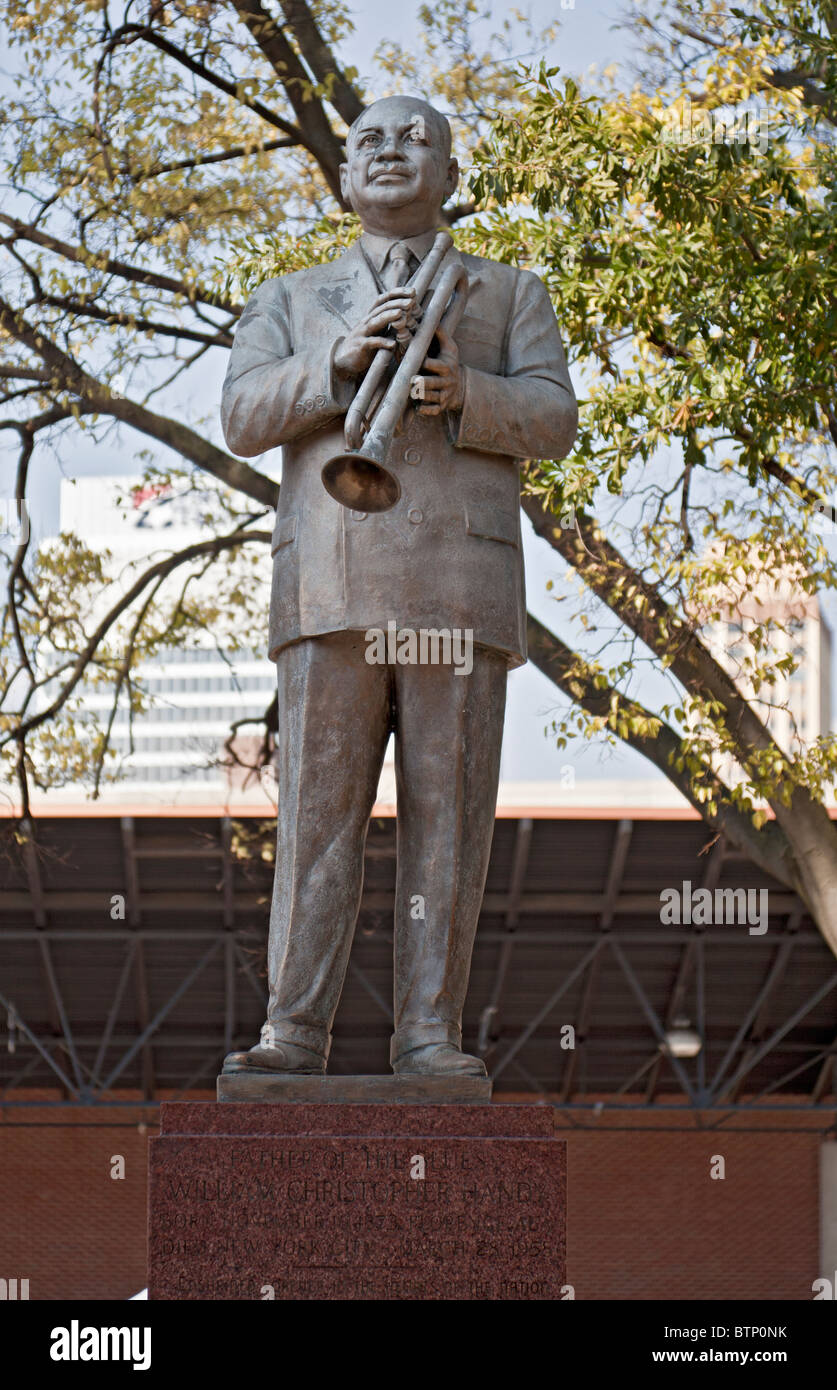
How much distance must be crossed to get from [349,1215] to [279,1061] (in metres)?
0.46

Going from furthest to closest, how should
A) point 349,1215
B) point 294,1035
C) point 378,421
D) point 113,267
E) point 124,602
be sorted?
point 124,602 < point 113,267 < point 294,1035 < point 378,421 < point 349,1215

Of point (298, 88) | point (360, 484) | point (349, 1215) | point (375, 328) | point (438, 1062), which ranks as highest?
point (298, 88)

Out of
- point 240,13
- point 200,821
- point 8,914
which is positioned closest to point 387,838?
point 200,821

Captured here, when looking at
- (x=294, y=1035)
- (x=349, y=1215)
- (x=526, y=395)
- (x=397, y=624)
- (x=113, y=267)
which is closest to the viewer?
(x=349, y=1215)

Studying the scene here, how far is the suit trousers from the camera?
4.77m

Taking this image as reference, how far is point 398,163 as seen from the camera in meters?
4.97

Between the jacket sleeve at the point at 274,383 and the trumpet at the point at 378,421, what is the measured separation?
4.2 inches

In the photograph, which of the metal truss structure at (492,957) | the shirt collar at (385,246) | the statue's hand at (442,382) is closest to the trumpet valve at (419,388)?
the statue's hand at (442,382)

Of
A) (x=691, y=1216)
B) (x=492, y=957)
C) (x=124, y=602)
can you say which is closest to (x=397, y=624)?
(x=124, y=602)

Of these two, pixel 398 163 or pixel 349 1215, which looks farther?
pixel 398 163

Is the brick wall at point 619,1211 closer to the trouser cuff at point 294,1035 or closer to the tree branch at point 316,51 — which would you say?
the tree branch at point 316,51

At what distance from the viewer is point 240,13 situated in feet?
41.6

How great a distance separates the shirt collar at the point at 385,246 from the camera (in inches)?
201

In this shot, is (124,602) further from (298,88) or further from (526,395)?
(526,395)
